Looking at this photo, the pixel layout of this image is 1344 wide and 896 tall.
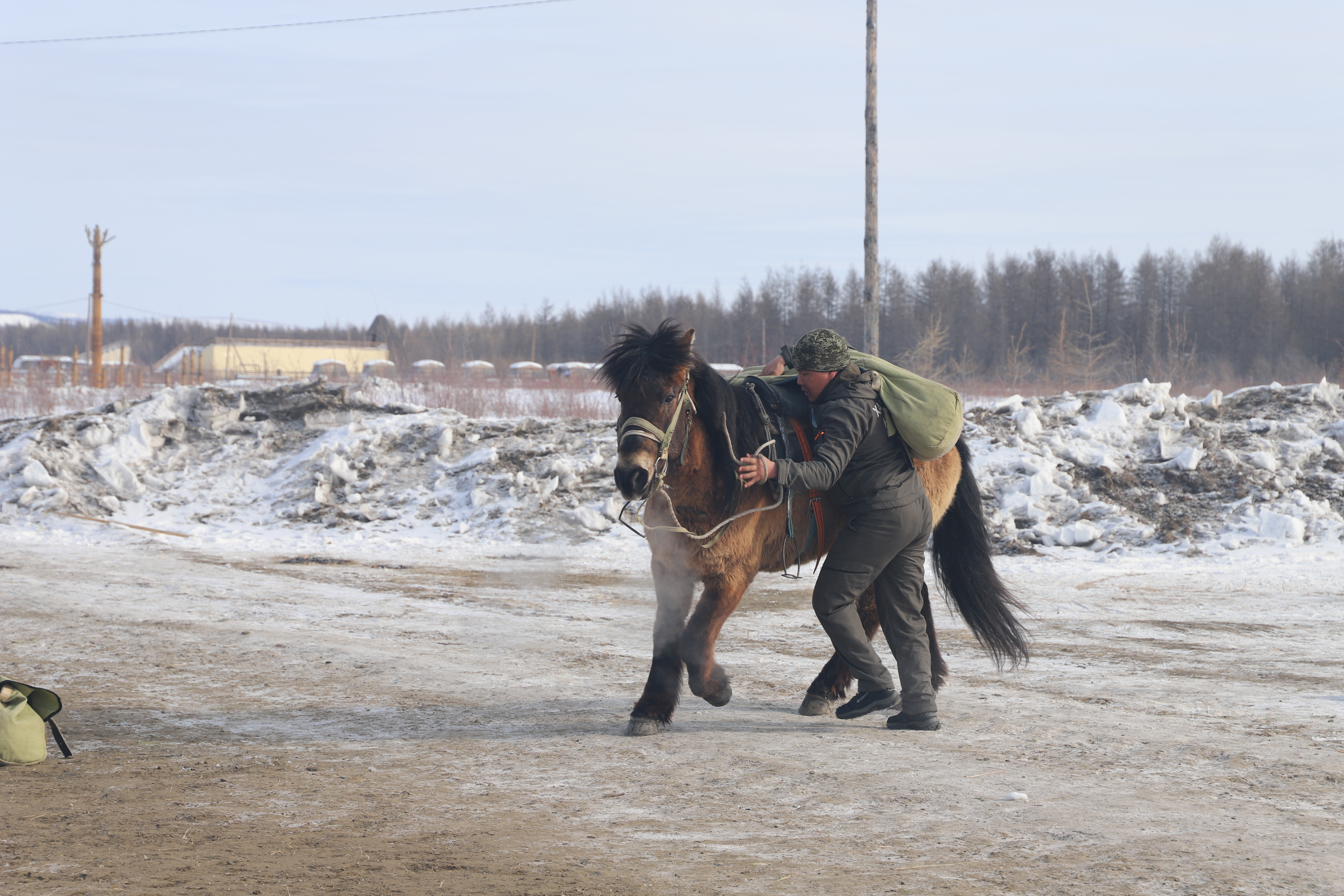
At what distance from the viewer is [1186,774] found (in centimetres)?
444

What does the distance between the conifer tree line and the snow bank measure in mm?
33966

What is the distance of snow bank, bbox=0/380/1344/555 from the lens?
495 inches

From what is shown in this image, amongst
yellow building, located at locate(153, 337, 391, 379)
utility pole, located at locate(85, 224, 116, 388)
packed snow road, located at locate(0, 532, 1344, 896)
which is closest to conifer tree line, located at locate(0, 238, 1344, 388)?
yellow building, located at locate(153, 337, 391, 379)

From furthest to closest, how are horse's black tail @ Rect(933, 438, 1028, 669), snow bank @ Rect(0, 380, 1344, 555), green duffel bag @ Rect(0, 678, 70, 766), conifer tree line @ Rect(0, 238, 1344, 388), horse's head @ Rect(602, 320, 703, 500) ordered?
conifer tree line @ Rect(0, 238, 1344, 388) < snow bank @ Rect(0, 380, 1344, 555) < horse's black tail @ Rect(933, 438, 1028, 669) < horse's head @ Rect(602, 320, 703, 500) < green duffel bag @ Rect(0, 678, 70, 766)

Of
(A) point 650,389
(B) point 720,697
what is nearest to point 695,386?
(A) point 650,389

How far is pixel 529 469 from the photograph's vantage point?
15.2 meters

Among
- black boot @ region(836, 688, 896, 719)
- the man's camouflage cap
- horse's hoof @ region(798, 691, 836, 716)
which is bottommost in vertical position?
horse's hoof @ region(798, 691, 836, 716)

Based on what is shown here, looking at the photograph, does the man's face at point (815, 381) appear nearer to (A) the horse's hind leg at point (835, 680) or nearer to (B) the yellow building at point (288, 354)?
(A) the horse's hind leg at point (835, 680)

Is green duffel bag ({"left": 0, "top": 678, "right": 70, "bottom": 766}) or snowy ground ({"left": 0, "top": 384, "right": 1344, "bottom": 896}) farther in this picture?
green duffel bag ({"left": 0, "top": 678, "right": 70, "bottom": 766})

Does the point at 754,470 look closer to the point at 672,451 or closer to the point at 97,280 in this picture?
the point at 672,451

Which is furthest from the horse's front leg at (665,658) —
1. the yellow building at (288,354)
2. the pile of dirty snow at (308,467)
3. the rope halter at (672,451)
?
the yellow building at (288,354)

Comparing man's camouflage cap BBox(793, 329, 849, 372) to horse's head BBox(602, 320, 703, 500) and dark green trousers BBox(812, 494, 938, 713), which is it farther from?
dark green trousers BBox(812, 494, 938, 713)

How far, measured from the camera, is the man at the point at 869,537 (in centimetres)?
509

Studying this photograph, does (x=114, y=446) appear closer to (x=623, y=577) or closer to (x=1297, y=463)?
(x=623, y=577)
